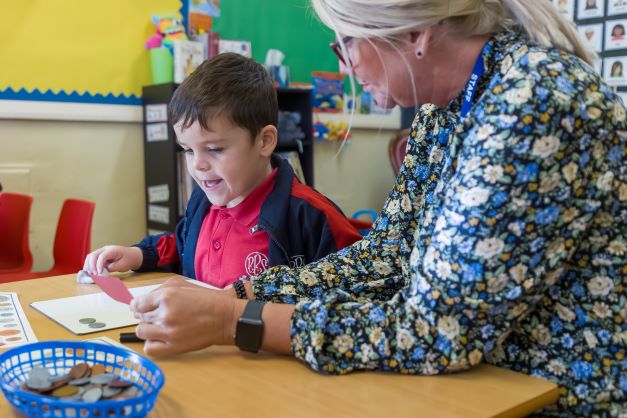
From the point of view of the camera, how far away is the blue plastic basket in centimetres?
65

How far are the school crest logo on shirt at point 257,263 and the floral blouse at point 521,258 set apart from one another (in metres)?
0.65

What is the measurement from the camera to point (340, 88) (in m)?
4.38

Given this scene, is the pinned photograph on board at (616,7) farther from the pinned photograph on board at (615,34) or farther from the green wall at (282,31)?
the green wall at (282,31)

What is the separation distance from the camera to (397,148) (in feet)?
14.1

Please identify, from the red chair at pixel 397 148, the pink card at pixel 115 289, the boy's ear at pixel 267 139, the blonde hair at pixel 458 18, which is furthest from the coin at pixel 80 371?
the red chair at pixel 397 148

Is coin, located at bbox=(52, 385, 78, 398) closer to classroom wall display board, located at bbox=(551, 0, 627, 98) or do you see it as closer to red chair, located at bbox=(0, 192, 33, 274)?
red chair, located at bbox=(0, 192, 33, 274)

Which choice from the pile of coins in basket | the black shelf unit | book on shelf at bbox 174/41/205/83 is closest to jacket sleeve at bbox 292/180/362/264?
the pile of coins in basket

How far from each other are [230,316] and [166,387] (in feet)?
0.48

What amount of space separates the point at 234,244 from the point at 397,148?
112 inches

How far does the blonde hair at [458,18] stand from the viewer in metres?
0.92

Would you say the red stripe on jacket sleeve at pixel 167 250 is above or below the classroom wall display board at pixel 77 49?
below

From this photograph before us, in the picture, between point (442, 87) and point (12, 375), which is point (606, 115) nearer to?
point (442, 87)

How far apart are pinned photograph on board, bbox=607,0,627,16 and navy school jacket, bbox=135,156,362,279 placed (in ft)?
7.24

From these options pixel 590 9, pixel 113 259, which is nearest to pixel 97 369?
pixel 113 259
